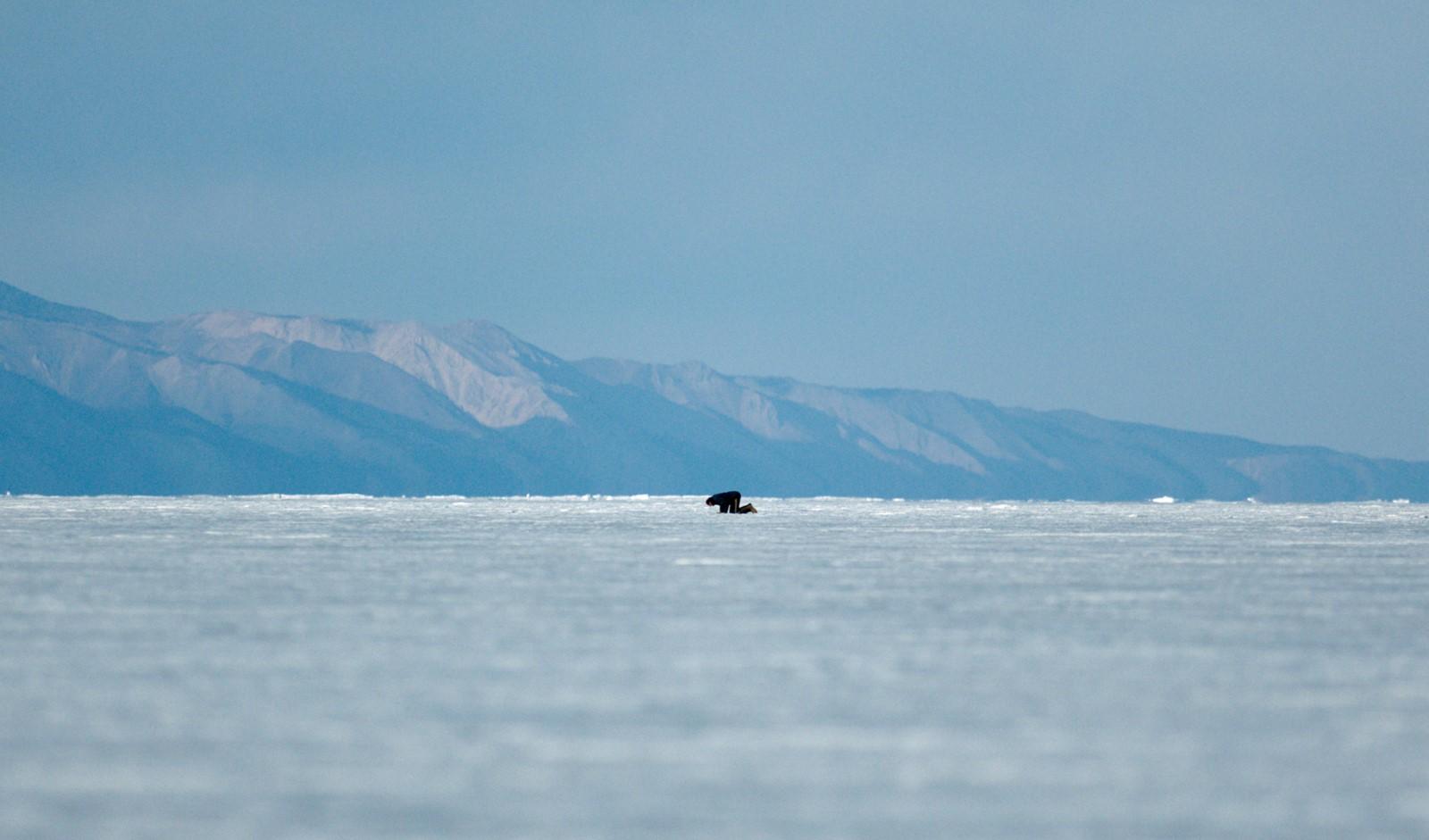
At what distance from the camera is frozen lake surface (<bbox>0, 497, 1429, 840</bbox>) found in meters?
9.06

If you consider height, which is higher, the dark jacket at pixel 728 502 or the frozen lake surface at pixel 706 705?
the dark jacket at pixel 728 502

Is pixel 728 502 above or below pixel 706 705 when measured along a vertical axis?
above

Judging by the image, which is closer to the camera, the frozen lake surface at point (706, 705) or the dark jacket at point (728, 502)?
the frozen lake surface at point (706, 705)

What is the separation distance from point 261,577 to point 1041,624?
11.4 meters

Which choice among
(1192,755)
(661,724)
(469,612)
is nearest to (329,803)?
(661,724)

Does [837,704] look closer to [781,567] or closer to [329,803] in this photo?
[329,803]

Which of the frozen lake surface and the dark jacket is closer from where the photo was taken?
the frozen lake surface

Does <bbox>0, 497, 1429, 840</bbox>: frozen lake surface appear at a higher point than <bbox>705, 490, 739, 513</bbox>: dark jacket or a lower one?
lower

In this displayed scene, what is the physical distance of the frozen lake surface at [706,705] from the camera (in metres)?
9.06

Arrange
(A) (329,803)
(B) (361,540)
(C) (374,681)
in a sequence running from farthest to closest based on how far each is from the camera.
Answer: (B) (361,540) → (C) (374,681) → (A) (329,803)

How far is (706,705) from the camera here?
40.7 ft

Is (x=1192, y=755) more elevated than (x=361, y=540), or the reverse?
(x=361, y=540)

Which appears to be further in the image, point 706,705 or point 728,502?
point 728,502

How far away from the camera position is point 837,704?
41.3ft
